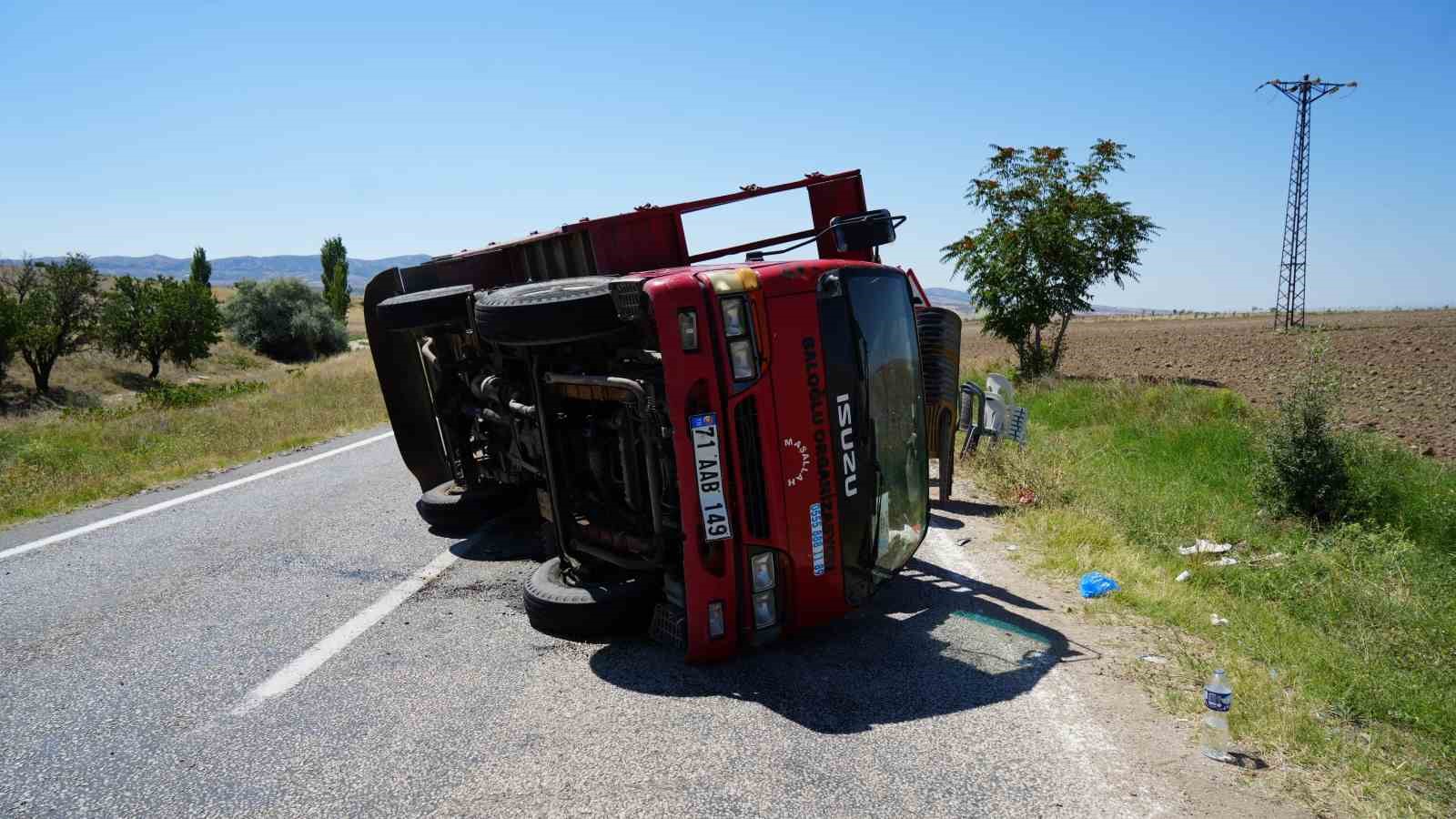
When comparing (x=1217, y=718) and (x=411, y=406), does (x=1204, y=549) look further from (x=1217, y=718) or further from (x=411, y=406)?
(x=411, y=406)

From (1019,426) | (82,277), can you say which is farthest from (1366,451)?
(82,277)

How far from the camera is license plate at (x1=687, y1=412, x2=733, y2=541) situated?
13.1 feet

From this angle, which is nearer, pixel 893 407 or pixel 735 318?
pixel 735 318

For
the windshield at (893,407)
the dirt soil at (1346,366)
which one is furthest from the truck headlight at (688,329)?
the dirt soil at (1346,366)

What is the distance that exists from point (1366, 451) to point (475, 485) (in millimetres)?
9903

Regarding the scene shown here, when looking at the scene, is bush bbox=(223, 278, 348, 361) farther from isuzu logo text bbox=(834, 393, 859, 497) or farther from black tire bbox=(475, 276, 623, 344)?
isuzu logo text bbox=(834, 393, 859, 497)

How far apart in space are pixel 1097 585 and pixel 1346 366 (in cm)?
2249

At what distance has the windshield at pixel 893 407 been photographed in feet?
14.8

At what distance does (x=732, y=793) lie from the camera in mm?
3191

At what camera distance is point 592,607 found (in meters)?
4.60

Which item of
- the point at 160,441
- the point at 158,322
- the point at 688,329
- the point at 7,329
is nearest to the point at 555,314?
the point at 688,329

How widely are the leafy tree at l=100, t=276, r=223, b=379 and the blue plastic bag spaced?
44.1 meters

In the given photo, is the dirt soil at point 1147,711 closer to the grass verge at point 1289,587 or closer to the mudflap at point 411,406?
the grass verge at point 1289,587

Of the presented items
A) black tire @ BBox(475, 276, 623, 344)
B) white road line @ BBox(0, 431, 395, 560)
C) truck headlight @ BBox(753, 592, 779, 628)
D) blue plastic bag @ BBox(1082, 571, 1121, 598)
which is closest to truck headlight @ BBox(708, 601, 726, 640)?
truck headlight @ BBox(753, 592, 779, 628)
